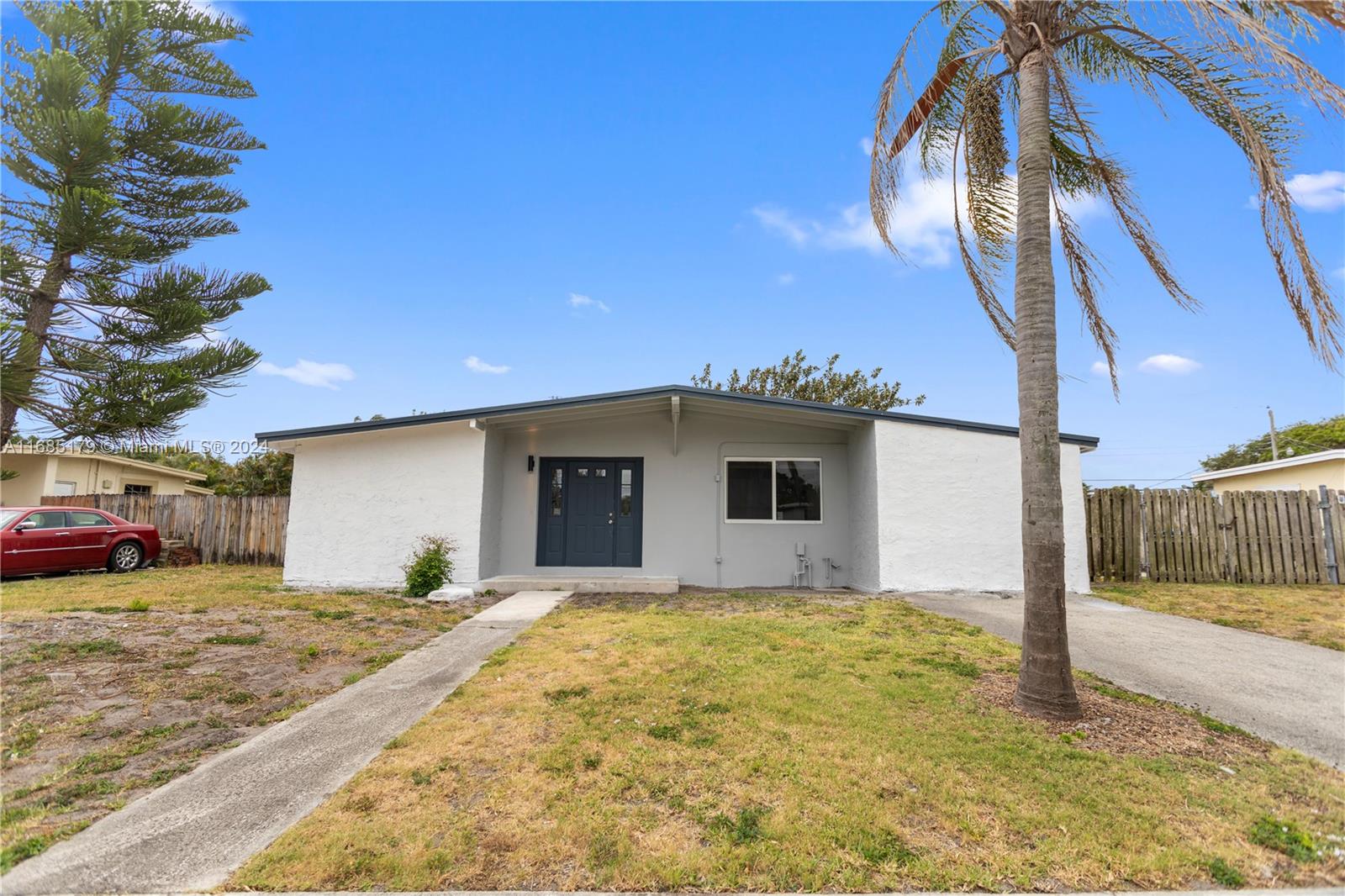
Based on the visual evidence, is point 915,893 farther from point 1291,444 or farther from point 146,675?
point 1291,444

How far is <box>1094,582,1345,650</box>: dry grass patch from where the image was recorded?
630cm

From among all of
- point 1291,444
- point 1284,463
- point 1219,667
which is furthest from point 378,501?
point 1291,444

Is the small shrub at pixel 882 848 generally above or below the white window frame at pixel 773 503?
below

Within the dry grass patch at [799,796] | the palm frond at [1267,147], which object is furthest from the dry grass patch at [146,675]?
the palm frond at [1267,147]

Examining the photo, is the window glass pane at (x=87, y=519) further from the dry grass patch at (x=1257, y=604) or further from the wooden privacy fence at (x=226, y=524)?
the dry grass patch at (x=1257, y=604)

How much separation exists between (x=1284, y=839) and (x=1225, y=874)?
453mm

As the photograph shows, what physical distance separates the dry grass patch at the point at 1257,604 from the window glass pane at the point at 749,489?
535cm

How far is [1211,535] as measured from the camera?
10.3m

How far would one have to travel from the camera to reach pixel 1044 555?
11.9ft

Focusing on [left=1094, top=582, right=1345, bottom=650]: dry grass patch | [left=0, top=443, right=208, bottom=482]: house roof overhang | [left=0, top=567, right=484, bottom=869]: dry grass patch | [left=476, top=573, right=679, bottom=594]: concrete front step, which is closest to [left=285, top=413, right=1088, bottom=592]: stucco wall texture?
[left=476, top=573, right=679, bottom=594]: concrete front step

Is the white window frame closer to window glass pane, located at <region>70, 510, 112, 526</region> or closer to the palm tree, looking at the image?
the palm tree

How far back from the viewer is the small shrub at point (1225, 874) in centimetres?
199

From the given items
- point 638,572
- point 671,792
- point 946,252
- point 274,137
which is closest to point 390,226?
point 274,137

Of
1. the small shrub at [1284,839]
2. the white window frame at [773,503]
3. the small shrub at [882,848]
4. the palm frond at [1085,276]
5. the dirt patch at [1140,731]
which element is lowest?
the small shrub at [882,848]
